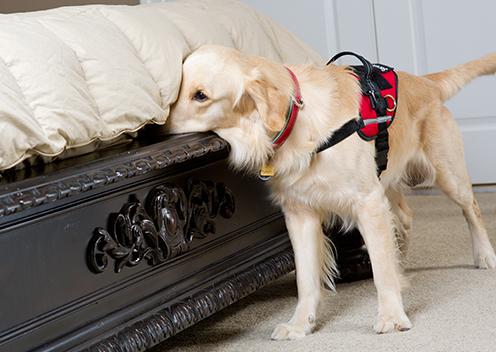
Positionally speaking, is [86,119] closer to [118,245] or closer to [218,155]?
[118,245]

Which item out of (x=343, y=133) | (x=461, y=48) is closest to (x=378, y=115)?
(x=343, y=133)

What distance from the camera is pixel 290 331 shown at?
2076mm

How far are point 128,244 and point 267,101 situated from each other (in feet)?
1.55

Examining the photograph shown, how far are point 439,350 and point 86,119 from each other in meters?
0.91

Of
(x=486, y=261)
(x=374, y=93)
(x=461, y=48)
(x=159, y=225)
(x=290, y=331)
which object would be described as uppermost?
(x=374, y=93)

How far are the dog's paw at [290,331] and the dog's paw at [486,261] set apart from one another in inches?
28.5

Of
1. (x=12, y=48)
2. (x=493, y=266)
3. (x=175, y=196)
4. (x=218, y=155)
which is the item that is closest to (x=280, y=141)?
(x=218, y=155)

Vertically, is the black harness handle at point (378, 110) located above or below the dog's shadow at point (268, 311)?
above

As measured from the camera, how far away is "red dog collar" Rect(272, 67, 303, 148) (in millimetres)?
1977

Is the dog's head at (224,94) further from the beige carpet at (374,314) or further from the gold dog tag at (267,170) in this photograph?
the beige carpet at (374,314)

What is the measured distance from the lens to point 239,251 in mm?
2150

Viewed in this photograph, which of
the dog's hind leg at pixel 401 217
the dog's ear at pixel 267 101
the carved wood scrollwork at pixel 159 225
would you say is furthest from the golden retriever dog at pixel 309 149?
the dog's hind leg at pixel 401 217

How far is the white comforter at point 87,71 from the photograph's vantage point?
60.2 inches

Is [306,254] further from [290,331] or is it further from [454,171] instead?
[454,171]
